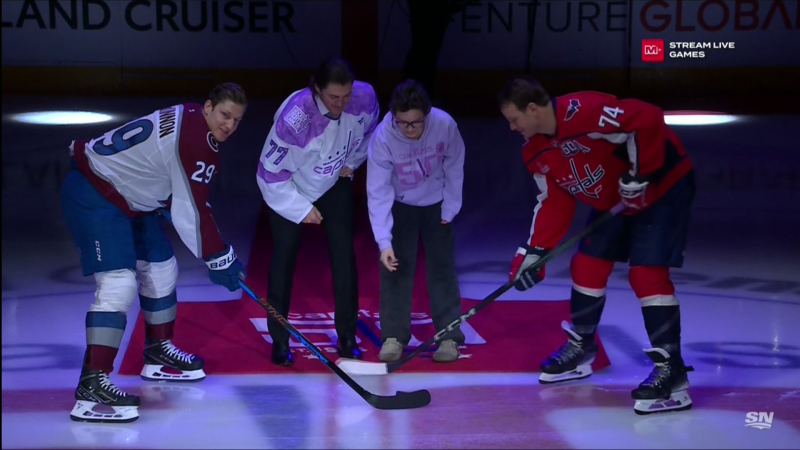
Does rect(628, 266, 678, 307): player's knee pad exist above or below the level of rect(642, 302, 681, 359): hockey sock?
above

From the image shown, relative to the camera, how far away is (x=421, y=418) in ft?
9.94

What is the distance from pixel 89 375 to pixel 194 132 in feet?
2.72

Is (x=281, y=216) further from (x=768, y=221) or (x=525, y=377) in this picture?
(x=768, y=221)

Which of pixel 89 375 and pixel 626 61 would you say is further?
pixel 626 61

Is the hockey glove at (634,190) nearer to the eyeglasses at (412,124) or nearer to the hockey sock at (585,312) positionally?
the hockey sock at (585,312)

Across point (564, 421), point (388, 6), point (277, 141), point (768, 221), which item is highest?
point (388, 6)

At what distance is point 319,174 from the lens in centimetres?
347

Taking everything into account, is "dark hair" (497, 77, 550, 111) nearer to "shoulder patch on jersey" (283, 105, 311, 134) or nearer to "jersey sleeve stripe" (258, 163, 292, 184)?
"shoulder patch on jersey" (283, 105, 311, 134)

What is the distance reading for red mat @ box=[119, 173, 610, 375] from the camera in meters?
3.52

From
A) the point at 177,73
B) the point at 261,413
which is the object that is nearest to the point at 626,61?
the point at 177,73

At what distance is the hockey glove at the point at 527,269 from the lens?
3281 millimetres

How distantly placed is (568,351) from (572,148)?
2.50 ft

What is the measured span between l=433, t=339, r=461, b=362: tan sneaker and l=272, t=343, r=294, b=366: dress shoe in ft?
1.75

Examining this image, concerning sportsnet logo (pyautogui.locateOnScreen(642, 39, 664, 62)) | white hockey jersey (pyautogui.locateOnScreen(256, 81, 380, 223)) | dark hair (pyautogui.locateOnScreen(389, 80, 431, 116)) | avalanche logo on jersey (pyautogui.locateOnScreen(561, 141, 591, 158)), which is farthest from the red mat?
sportsnet logo (pyautogui.locateOnScreen(642, 39, 664, 62))
